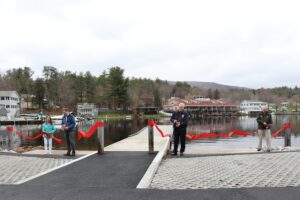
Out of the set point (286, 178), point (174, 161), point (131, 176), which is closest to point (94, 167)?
point (131, 176)

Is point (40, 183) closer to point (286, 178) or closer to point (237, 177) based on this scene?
point (237, 177)

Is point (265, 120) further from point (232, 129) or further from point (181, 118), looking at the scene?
point (232, 129)

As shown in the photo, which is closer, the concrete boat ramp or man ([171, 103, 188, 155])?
the concrete boat ramp

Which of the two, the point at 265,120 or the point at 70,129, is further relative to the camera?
Answer: the point at 265,120

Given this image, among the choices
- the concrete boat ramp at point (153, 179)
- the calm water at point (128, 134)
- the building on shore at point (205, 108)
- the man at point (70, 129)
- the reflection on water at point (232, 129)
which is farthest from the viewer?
the building on shore at point (205, 108)

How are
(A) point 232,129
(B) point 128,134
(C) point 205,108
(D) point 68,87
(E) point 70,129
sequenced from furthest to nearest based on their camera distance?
(C) point 205,108 < (D) point 68,87 < (A) point 232,129 < (B) point 128,134 < (E) point 70,129

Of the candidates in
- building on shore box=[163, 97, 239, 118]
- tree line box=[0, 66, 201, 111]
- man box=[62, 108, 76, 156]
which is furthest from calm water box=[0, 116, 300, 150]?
building on shore box=[163, 97, 239, 118]

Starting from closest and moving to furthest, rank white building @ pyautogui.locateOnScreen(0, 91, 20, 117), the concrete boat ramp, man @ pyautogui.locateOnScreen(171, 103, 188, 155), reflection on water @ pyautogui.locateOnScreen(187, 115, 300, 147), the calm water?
the concrete boat ramp → man @ pyautogui.locateOnScreen(171, 103, 188, 155) → the calm water → reflection on water @ pyautogui.locateOnScreen(187, 115, 300, 147) → white building @ pyautogui.locateOnScreen(0, 91, 20, 117)

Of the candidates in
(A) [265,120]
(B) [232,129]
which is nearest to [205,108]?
(B) [232,129]

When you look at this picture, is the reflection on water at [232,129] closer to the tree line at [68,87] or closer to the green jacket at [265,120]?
the green jacket at [265,120]

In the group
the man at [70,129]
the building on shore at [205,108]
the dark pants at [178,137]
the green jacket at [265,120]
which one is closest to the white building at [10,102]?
the building on shore at [205,108]

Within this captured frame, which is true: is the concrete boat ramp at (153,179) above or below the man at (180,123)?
below

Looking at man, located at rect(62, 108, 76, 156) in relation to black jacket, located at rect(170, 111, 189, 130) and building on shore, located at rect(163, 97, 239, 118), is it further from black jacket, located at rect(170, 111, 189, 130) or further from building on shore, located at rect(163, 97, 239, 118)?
building on shore, located at rect(163, 97, 239, 118)

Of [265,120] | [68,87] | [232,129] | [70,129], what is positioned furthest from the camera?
[68,87]
